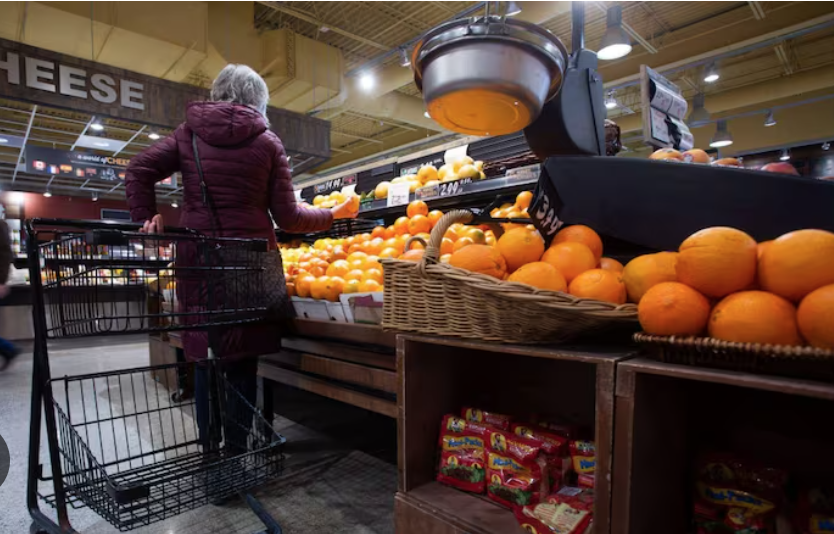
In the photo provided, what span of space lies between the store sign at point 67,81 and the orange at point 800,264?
15.3 feet

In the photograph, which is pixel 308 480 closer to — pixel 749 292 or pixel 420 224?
pixel 420 224

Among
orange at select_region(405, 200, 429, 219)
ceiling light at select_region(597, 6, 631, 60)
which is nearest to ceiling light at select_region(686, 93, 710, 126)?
ceiling light at select_region(597, 6, 631, 60)

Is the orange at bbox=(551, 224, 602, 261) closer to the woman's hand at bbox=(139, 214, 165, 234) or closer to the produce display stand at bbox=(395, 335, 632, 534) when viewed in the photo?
the produce display stand at bbox=(395, 335, 632, 534)

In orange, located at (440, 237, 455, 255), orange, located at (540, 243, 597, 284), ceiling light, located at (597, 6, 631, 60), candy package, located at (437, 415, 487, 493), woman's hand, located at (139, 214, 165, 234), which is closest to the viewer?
orange, located at (540, 243, 597, 284)

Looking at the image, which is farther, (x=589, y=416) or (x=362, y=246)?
(x=362, y=246)

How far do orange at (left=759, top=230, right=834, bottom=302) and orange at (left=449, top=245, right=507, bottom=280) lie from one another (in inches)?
20.0

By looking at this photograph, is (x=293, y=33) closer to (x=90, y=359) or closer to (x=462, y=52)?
(x=90, y=359)

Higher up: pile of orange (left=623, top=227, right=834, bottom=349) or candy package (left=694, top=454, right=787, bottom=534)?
pile of orange (left=623, top=227, right=834, bottom=349)

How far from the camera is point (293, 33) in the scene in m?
6.93

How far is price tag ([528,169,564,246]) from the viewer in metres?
1.20

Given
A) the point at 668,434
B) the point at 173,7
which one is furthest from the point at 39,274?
the point at 173,7

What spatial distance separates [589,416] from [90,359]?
17.5 ft

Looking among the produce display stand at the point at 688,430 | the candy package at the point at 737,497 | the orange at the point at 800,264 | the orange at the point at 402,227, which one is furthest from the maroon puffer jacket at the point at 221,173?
the orange at the point at 800,264

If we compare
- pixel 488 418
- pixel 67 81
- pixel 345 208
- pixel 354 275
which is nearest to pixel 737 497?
pixel 488 418
